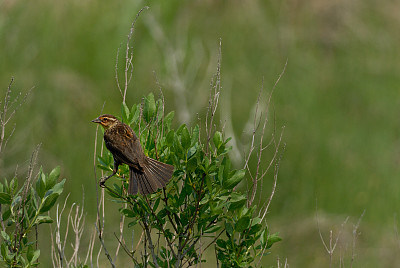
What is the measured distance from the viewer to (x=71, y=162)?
989 centimetres

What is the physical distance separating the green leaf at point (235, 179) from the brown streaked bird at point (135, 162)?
28 centimetres

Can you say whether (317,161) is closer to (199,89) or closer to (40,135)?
(199,89)

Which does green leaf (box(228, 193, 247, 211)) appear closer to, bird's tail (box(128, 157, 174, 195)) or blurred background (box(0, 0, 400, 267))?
bird's tail (box(128, 157, 174, 195))

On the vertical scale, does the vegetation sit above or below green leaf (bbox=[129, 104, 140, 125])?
below

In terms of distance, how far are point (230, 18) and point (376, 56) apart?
241cm

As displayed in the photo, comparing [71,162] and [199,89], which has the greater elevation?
[199,89]

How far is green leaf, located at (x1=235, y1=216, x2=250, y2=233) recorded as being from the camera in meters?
3.88

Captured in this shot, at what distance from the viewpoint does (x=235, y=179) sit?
12.3 feet

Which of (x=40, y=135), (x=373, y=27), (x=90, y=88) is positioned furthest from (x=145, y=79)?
(x=373, y=27)

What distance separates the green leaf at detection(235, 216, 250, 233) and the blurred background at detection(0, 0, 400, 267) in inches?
217

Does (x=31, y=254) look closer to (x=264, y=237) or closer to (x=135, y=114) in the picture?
(x=135, y=114)

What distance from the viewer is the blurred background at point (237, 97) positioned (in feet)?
32.9

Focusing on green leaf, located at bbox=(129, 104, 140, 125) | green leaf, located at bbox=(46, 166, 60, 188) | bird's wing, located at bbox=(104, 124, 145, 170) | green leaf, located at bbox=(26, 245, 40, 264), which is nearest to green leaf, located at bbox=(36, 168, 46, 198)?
green leaf, located at bbox=(46, 166, 60, 188)

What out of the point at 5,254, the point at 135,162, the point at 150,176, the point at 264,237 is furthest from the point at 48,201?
the point at 264,237
